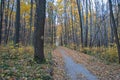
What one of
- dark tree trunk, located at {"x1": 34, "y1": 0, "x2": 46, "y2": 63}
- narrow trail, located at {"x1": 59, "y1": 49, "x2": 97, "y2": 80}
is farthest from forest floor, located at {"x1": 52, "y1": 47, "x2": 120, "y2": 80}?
dark tree trunk, located at {"x1": 34, "y1": 0, "x2": 46, "y2": 63}

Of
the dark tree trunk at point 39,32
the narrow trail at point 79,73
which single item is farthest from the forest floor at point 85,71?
the dark tree trunk at point 39,32

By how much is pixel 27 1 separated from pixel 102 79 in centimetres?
2791

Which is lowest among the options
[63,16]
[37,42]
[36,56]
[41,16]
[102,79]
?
[102,79]

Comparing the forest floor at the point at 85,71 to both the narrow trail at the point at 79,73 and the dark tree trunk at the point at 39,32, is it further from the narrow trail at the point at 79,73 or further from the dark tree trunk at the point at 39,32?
the dark tree trunk at the point at 39,32

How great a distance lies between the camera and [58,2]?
49.9m

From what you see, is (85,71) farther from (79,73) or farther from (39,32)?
(39,32)

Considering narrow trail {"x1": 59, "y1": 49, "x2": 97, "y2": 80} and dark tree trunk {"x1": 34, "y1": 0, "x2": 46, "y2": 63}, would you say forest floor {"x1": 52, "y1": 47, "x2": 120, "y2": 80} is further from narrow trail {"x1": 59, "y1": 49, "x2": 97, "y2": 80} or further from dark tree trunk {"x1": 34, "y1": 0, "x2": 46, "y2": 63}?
dark tree trunk {"x1": 34, "y1": 0, "x2": 46, "y2": 63}

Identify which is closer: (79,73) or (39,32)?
(79,73)

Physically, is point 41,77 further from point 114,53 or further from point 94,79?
point 114,53

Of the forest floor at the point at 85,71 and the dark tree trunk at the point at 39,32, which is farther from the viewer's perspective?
the dark tree trunk at the point at 39,32

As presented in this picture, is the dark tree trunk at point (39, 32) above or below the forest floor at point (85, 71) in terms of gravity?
above

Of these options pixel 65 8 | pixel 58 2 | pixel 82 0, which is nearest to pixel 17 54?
pixel 82 0

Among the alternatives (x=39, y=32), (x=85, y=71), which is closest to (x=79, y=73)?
(x=85, y=71)

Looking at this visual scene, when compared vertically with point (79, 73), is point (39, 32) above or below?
above
